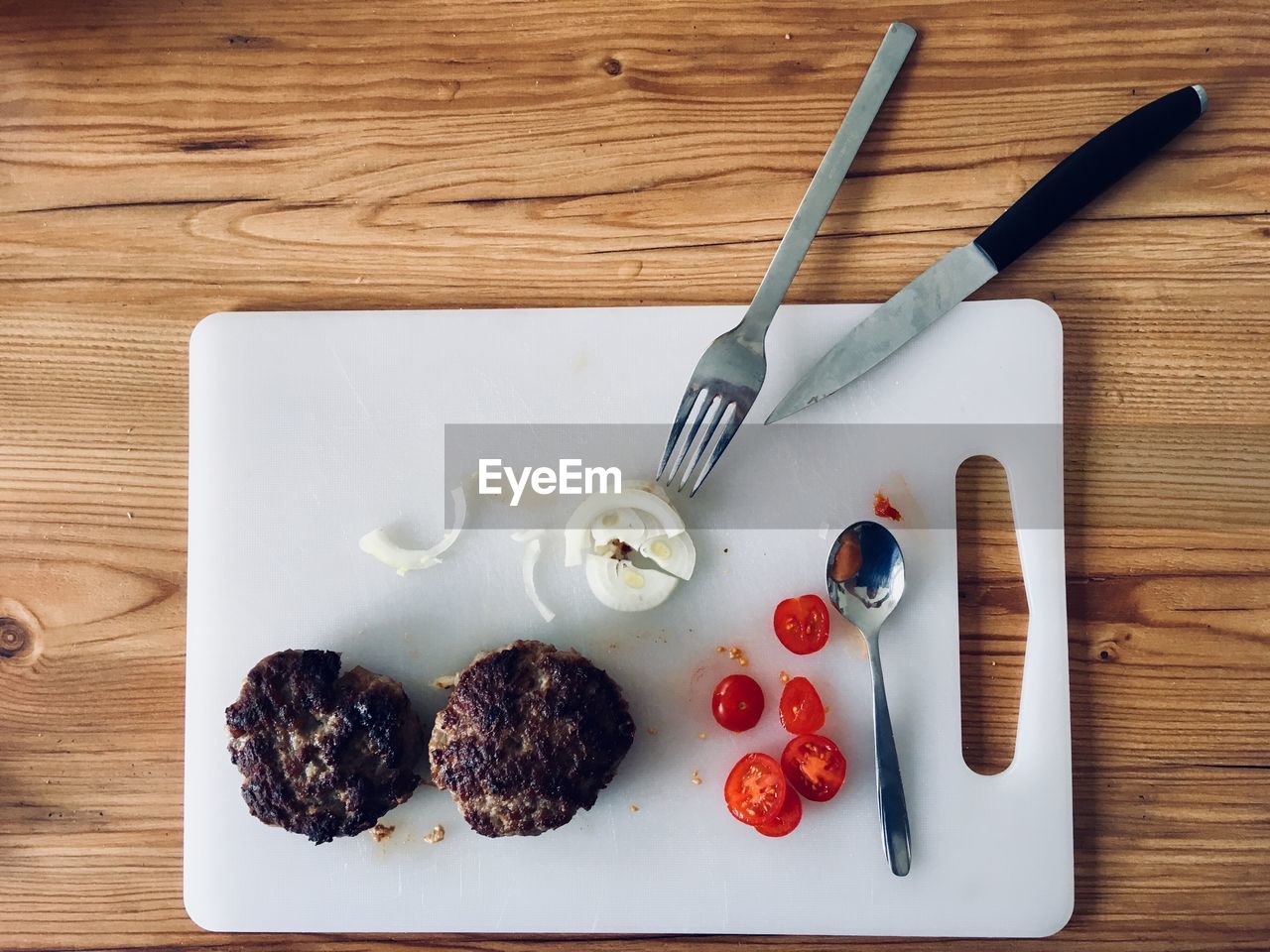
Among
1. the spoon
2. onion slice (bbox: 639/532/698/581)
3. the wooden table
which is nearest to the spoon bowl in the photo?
the spoon

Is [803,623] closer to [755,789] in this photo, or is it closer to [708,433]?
[755,789]

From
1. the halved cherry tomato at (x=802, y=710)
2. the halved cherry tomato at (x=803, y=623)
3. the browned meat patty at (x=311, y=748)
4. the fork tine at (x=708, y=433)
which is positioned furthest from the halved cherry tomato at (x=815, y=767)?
the browned meat patty at (x=311, y=748)

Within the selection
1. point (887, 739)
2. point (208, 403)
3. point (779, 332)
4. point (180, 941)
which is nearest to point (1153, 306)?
point (779, 332)

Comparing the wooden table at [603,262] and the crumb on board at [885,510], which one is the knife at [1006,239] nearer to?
the wooden table at [603,262]

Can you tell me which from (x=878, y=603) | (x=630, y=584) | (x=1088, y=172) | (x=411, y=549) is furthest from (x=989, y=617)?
(x=411, y=549)

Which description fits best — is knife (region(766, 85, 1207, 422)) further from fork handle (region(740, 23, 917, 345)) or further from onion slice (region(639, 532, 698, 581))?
onion slice (region(639, 532, 698, 581))

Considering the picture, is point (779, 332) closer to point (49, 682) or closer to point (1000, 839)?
point (1000, 839)
